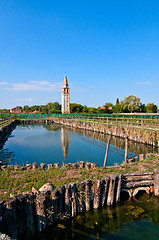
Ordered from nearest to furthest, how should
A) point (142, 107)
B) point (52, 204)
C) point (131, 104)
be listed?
point (52, 204) < point (131, 104) < point (142, 107)

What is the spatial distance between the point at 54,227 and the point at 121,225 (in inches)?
110

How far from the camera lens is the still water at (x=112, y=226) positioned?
694 centimetres

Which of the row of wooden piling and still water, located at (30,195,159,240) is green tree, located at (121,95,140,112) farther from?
the row of wooden piling

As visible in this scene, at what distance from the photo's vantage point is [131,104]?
326 ft

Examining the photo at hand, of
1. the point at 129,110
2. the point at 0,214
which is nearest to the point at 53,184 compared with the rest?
the point at 0,214

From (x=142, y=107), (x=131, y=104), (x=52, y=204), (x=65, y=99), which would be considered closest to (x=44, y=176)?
(x=52, y=204)

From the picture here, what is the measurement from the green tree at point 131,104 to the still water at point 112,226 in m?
92.0

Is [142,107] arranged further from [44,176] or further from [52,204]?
[52,204]

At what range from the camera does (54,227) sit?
7.11m

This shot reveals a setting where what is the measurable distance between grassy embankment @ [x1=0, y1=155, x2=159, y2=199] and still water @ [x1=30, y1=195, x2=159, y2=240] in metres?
1.70

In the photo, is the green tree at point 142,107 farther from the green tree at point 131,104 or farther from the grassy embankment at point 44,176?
the grassy embankment at point 44,176

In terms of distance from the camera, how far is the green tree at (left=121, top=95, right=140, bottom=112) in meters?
98.9

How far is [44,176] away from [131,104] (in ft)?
314

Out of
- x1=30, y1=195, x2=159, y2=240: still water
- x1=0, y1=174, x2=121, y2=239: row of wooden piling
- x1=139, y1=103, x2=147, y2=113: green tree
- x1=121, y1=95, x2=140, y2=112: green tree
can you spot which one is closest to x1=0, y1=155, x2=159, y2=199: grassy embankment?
x1=0, y1=174, x2=121, y2=239: row of wooden piling
